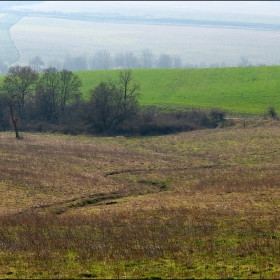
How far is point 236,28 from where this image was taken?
177 meters

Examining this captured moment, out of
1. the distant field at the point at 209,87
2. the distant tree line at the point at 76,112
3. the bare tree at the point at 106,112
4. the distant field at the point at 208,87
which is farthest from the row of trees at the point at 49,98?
the distant field at the point at 209,87

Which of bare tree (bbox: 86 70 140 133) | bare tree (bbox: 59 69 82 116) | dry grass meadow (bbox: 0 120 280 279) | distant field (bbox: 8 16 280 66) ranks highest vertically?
distant field (bbox: 8 16 280 66)

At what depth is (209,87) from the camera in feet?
291

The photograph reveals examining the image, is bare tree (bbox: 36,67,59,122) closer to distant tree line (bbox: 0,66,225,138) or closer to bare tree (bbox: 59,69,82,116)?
distant tree line (bbox: 0,66,225,138)

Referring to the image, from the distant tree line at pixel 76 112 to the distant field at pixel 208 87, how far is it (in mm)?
5950

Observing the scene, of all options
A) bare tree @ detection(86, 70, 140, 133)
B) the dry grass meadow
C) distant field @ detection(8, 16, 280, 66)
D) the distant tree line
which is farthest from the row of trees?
distant field @ detection(8, 16, 280, 66)

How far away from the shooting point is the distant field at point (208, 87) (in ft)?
255

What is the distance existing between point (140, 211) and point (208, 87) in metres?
68.4

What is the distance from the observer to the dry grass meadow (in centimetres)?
1406

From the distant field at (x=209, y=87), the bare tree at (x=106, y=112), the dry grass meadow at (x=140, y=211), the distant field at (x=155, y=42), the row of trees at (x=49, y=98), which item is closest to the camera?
the dry grass meadow at (x=140, y=211)

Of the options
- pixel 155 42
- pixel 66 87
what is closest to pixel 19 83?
pixel 66 87

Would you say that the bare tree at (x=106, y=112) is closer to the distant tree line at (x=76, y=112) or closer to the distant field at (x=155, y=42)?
the distant tree line at (x=76, y=112)

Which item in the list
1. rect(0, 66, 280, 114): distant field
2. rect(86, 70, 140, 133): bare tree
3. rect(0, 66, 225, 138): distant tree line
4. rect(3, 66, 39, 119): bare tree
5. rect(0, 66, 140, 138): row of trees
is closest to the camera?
rect(0, 66, 225, 138): distant tree line

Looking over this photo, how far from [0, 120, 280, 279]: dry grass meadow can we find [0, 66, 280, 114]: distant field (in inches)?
1149
